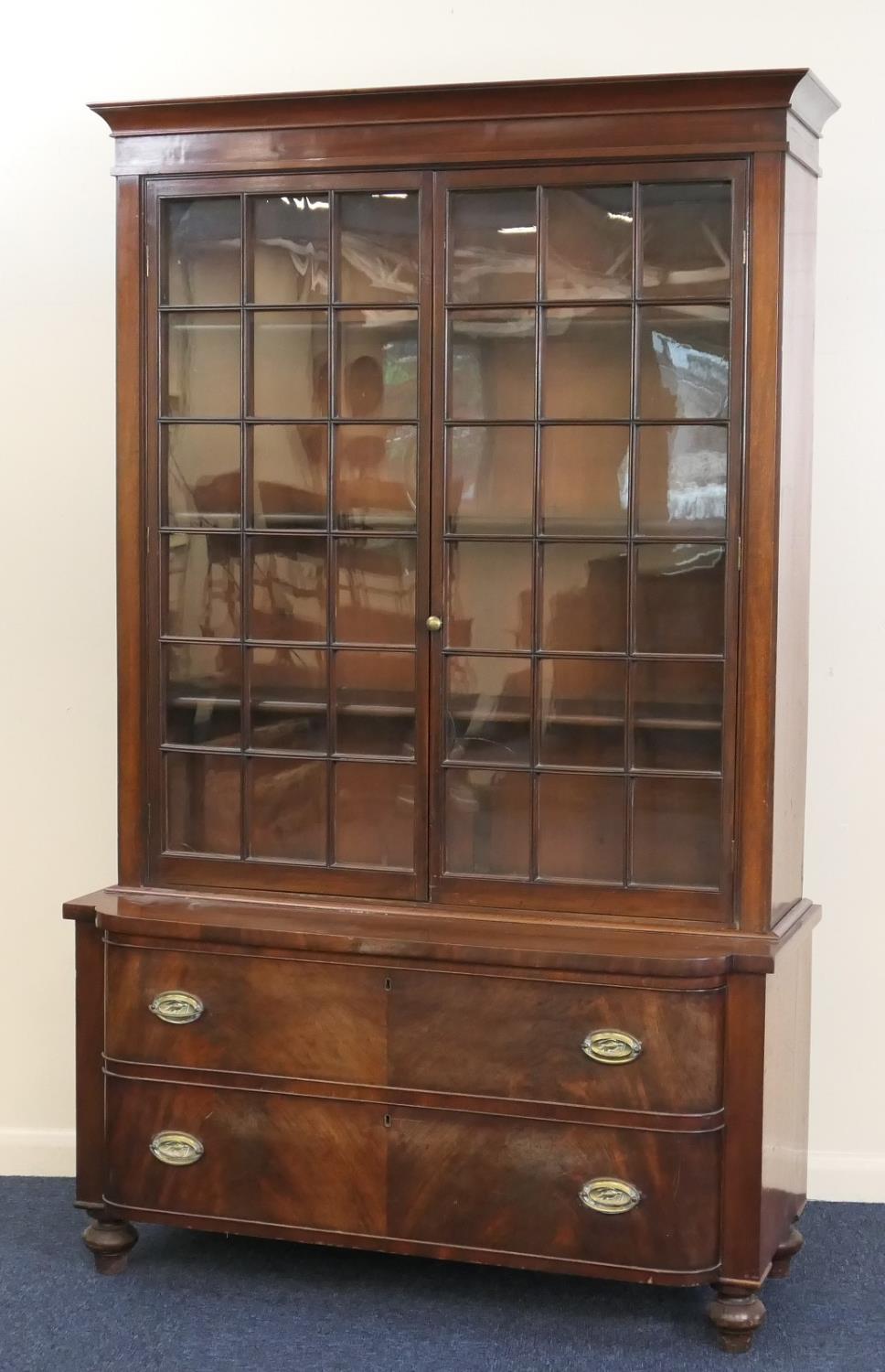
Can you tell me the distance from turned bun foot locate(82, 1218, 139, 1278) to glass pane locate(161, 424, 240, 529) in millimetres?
1262

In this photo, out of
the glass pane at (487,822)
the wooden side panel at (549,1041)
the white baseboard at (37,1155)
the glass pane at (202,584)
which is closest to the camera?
the wooden side panel at (549,1041)

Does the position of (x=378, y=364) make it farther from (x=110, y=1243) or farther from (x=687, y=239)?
(x=110, y=1243)

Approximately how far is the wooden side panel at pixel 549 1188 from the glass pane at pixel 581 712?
61 cm

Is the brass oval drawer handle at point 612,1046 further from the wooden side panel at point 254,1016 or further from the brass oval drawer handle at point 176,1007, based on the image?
the brass oval drawer handle at point 176,1007

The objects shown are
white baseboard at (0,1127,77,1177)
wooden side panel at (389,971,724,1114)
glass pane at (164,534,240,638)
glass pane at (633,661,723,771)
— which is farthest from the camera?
white baseboard at (0,1127,77,1177)

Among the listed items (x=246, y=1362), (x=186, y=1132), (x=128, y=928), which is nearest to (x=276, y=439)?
(x=128, y=928)

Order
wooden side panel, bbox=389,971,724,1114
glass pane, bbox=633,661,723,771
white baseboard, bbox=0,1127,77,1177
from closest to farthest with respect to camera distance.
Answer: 1. wooden side panel, bbox=389,971,724,1114
2. glass pane, bbox=633,661,723,771
3. white baseboard, bbox=0,1127,77,1177

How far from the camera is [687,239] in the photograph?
8.28 ft

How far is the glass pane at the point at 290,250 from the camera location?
2.67 m

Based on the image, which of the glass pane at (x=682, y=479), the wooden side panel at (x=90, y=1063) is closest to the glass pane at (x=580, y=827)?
the glass pane at (x=682, y=479)

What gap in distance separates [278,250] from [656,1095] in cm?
155

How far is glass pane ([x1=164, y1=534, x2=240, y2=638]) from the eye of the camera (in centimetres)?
276

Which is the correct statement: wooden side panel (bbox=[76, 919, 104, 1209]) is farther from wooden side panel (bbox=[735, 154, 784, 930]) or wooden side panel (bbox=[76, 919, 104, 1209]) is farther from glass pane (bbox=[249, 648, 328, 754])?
wooden side panel (bbox=[735, 154, 784, 930])

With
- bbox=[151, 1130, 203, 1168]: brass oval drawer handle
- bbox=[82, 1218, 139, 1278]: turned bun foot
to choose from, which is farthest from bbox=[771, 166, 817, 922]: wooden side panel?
bbox=[82, 1218, 139, 1278]: turned bun foot
